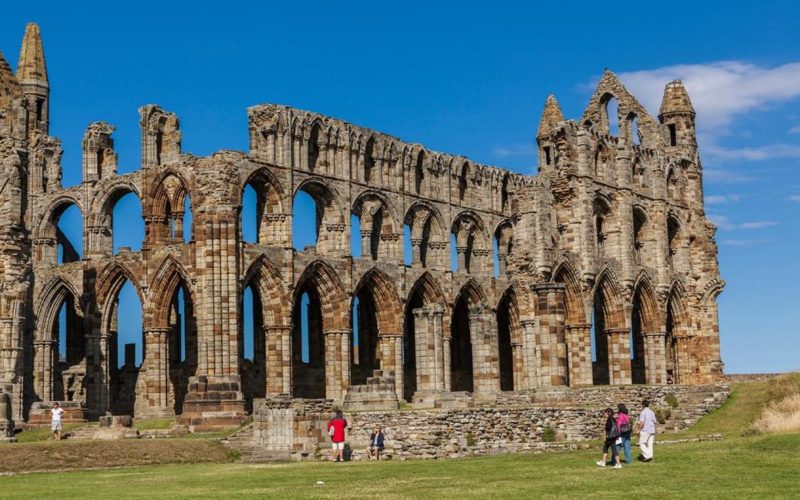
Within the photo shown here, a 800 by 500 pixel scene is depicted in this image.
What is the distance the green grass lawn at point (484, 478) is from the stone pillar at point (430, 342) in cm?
1747

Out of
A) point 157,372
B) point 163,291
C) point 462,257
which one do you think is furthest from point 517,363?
point 157,372

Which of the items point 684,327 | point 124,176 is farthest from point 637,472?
point 684,327

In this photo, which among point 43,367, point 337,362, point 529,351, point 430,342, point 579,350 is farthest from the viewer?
point 529,351

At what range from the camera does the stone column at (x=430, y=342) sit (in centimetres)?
4691

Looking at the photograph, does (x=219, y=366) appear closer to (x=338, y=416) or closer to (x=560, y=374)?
(x=560, y=374)

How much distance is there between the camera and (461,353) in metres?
64.8

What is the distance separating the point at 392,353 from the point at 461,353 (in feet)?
32.8

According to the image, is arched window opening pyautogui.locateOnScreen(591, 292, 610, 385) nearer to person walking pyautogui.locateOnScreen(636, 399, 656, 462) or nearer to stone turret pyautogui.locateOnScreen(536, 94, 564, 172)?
stone turret pyautogui.locateOnScreen(536, 94, 564, 172)

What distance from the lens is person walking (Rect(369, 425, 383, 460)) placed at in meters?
30.9

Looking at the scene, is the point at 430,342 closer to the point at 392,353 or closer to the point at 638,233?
the point at 392,353

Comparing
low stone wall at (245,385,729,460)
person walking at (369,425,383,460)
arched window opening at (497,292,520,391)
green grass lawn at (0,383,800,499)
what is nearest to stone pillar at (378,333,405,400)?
arched window opening at (497,292,520,391)

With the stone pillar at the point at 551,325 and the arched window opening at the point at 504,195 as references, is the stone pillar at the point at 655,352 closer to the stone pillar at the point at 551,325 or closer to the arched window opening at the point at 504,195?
the arched window opening at the point at 504,195

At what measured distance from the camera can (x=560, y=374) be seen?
44.2m

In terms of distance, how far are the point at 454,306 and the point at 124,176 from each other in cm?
1624
